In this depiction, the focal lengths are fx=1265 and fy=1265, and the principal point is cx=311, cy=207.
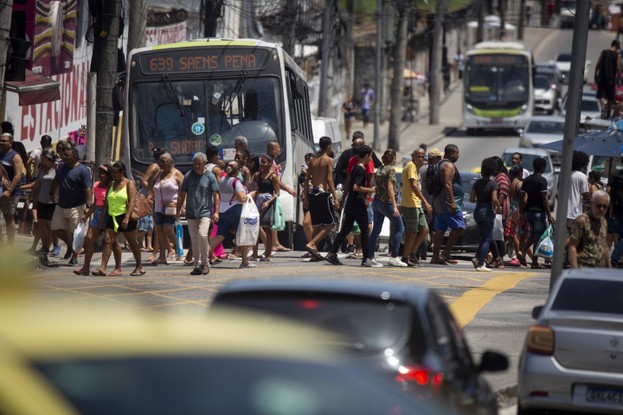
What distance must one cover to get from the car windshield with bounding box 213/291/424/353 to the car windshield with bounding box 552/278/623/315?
13.0 ft

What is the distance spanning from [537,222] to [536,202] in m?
0.31

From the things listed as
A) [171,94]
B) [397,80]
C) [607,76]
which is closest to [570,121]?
[171,94]

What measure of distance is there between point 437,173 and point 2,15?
654 cm

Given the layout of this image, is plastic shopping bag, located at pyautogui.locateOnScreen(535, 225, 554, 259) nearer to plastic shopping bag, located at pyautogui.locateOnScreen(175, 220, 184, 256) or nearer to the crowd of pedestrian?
the crowd of pedestrian

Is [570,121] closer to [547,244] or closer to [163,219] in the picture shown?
[547,244]

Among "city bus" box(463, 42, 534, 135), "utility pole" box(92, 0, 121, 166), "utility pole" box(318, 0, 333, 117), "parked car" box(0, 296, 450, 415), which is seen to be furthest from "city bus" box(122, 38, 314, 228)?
"city bus" box(463, 42, 534, 135)

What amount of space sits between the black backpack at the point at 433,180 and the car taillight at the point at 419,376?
12.5m

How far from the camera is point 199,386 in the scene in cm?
325

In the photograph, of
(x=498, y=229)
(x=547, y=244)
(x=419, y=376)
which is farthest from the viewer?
(x=498, y=229)

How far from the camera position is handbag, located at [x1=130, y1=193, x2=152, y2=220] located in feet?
53.2

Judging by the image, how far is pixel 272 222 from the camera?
18.9 meters

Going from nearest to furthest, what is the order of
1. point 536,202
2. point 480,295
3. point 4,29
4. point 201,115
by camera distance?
point 480,295
point 4,29
point 536,202
point 201,115

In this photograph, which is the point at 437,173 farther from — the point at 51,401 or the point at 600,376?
the point at 51,401

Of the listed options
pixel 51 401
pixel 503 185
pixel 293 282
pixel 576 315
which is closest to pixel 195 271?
pixel 503 185
